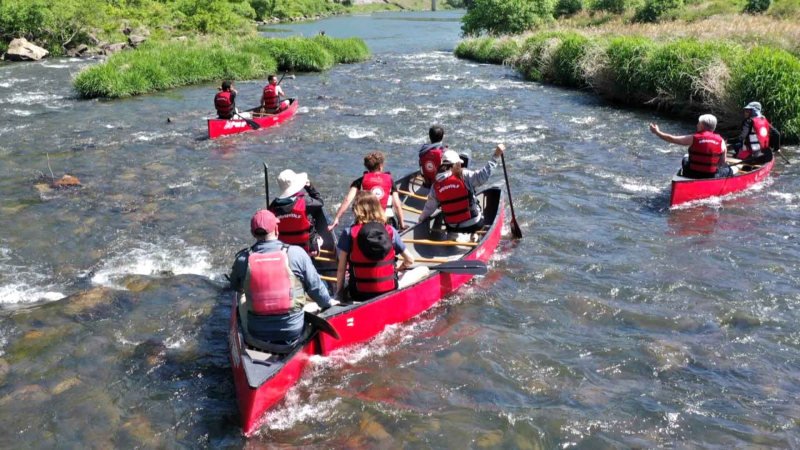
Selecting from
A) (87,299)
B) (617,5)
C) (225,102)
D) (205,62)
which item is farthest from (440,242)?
(617,5)

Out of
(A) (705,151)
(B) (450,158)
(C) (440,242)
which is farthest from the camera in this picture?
(A) (705,151)

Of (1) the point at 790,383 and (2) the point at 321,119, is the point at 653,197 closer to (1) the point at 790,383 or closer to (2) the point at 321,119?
(1) the point at 790,383

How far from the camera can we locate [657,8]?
1754 inches

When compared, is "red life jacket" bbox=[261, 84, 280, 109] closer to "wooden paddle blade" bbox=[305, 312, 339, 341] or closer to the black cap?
the black cap

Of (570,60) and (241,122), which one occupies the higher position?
(570,60)

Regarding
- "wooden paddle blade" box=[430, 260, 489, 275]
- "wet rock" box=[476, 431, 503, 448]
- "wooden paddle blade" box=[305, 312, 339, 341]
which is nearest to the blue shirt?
"wooden paddle blade" box=[305, 312, 339, 341]

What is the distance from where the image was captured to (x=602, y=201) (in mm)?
13289

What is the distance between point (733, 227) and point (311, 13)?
101692 mm

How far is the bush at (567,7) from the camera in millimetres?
53156

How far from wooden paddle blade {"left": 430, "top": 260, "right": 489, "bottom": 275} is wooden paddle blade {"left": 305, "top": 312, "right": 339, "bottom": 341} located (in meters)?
2.22

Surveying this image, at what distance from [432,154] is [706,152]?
223 inches

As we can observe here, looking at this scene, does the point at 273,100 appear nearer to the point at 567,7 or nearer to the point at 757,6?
the point at 757,6

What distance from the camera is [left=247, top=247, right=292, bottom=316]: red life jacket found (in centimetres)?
610

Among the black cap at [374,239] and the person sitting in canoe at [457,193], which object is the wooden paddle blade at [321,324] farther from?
the person sitting in canoe at [457,193]
